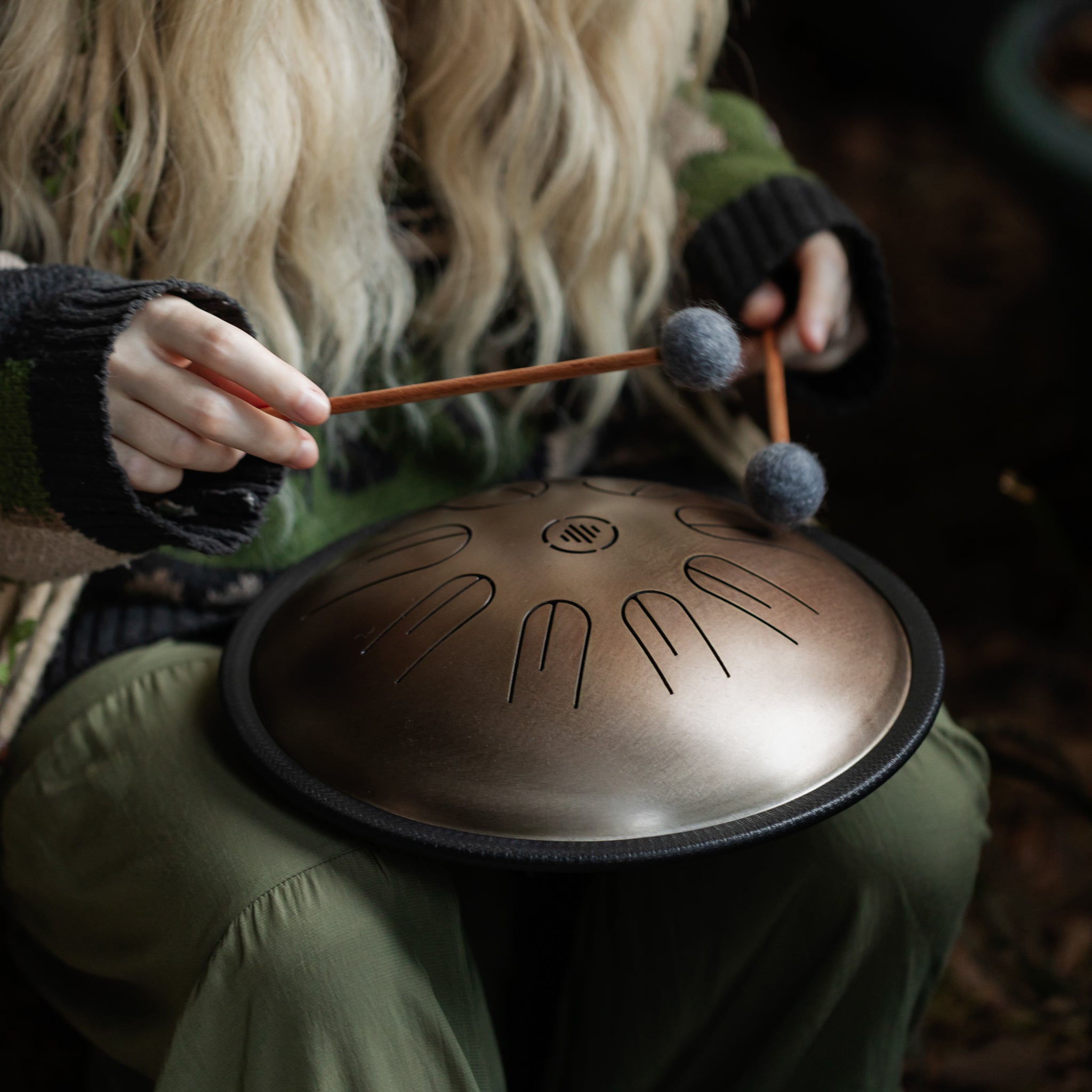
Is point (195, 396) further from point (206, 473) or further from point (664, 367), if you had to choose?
point (664, 367)

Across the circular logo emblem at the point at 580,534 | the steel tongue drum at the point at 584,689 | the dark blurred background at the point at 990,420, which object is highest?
the circular logo emblem at the point at 580,534

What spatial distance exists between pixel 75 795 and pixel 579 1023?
0.34 meters

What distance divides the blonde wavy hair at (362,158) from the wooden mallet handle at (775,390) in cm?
12

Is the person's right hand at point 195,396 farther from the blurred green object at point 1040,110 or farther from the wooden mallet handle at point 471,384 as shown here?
the blurred green object at point 1040,110

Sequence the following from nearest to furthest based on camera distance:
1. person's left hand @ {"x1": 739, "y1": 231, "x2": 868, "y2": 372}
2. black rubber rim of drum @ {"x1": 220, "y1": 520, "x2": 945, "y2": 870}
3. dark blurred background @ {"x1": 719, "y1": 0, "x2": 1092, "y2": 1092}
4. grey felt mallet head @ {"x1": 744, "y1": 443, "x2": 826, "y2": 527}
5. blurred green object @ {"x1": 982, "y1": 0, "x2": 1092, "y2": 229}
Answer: black rubber rim of drum @ {"x1": 220, "y1": 520, "x2": 945, "y2": 870}, grey felt mallet head @ {"x1": 744, "y1": 443, "x2": 826, "y2": 527}, person's left hand @ {"x1": 739, "y1": 231, "x2": 868, "y2": 372}, dark blurred background @ {"x1": 719, "y1": 0, "x2": 1092, "y2": 1092}, blurred green object @ {"x1": 982, "y1": 0, "x2": 1092, "y2": 229}

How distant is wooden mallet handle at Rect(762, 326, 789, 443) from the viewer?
0.63 m

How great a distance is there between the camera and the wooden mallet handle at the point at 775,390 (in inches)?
25.0

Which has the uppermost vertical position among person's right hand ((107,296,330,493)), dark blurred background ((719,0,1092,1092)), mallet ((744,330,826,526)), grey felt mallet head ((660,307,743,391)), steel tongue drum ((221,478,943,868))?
grey felt mallet head ((660,307,743,391))

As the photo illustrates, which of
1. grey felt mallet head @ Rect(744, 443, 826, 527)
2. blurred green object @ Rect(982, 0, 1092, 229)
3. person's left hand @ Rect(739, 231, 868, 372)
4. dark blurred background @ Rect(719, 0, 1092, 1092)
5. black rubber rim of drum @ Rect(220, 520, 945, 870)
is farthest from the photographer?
blurred green object @ Rect(982, 0, 1092, 229)

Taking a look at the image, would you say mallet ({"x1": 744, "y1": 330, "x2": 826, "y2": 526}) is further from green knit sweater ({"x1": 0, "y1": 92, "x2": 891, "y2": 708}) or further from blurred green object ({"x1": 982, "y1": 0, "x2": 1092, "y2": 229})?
blurred green object ({"x1": 982, "y1": 0, "x2": 1092, "y2": 229})

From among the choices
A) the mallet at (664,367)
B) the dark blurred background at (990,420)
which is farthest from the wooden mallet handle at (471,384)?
the dark blurred background at (990,420)

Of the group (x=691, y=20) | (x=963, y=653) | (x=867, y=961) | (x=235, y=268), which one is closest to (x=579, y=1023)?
(x=867, y=961)

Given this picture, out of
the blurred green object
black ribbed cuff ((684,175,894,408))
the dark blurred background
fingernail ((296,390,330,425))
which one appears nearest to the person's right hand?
fingernail ((296,390,330,425))

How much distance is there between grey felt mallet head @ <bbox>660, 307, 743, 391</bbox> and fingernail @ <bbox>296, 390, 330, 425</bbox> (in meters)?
0.18
